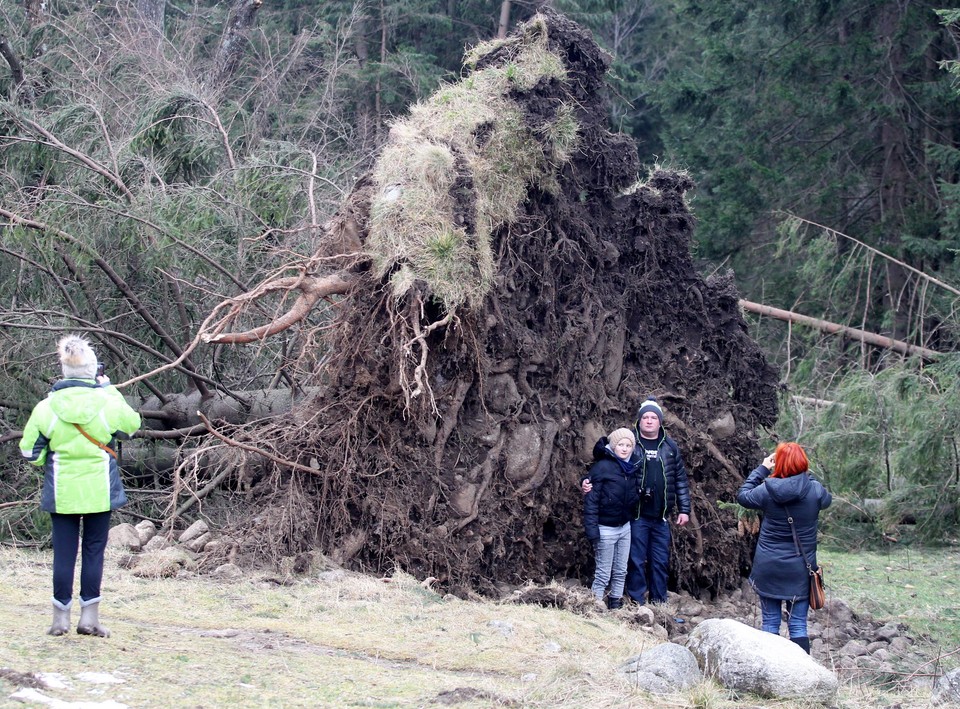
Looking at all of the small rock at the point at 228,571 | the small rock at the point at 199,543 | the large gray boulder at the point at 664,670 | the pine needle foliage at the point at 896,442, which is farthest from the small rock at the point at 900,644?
the small rock at the point at 199,543

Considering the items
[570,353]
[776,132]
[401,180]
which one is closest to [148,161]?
[401,180]

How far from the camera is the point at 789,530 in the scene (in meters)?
6.80

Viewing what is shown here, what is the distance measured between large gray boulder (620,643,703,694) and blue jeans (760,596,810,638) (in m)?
1.31

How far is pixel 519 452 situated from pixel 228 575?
2.57 meters

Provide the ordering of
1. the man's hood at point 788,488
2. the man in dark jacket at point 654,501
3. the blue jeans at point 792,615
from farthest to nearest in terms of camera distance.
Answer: the man in dark jacket at point 654,501 → the blue jeans at point 792,615 → the man's hood at point 788,488

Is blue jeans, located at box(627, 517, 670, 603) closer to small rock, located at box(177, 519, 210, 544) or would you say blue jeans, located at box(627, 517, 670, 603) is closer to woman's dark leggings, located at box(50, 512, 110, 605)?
small rock, located at box(177, 519, 210, 544)

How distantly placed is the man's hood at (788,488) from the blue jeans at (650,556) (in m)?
2.06

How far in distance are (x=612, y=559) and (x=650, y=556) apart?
1.61ft

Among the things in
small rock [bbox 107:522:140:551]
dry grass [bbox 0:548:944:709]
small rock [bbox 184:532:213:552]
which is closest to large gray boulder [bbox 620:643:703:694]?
dry grass [bbox 0:548:944:709]

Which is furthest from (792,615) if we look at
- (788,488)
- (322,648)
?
(322,648)

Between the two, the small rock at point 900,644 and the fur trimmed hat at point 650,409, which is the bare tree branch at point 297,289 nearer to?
the fur trimmed hat at point 650,409

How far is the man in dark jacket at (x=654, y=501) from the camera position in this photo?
8.56 metres

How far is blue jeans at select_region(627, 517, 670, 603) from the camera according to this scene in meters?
8.66

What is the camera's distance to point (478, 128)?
8820 millimetres
